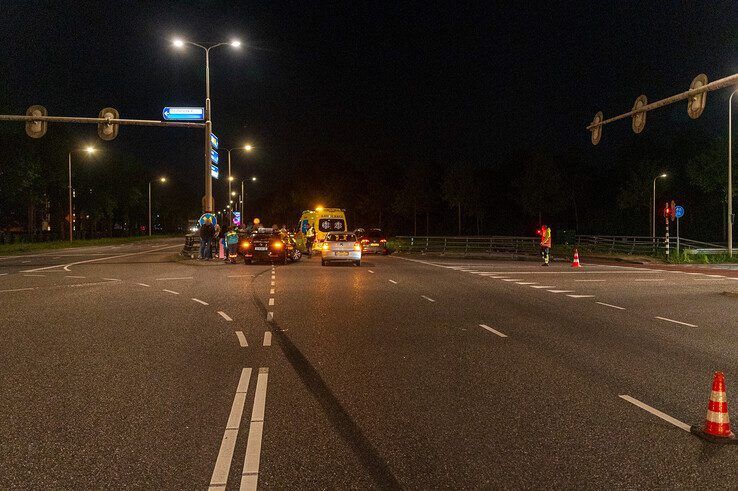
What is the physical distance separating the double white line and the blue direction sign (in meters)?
25.6

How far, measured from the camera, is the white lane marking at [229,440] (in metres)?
4.40

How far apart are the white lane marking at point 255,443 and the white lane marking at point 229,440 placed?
0.11 m

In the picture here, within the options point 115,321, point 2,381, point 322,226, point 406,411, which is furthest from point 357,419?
point 322,226

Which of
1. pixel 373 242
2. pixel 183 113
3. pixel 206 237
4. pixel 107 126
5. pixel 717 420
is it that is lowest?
pixel 717 420

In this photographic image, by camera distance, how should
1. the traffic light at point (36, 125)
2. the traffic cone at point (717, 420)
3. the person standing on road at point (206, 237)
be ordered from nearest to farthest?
the traffic cone at point (717, 420) < the traffic light at point (36, 125) < the person standing on road at point (206, 237)

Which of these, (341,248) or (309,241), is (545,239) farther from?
(309,241)

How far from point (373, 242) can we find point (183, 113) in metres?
16.1

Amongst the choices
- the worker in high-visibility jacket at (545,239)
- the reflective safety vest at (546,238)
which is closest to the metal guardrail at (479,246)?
the worker in high-visibility jacket at (545,239)

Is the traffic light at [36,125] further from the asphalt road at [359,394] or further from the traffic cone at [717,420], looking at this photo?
the traffic cone at [717,420]

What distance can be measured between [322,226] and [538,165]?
29.0 metres

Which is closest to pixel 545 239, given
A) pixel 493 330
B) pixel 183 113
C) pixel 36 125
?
pixel 183 113

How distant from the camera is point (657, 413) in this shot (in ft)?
19.7

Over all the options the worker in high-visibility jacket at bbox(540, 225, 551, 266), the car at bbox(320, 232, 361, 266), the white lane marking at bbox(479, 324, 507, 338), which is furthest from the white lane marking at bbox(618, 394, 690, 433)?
the worker in high-visibility jacket at bbox(540, 225, 551, 266)

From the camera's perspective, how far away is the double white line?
4383 mm
